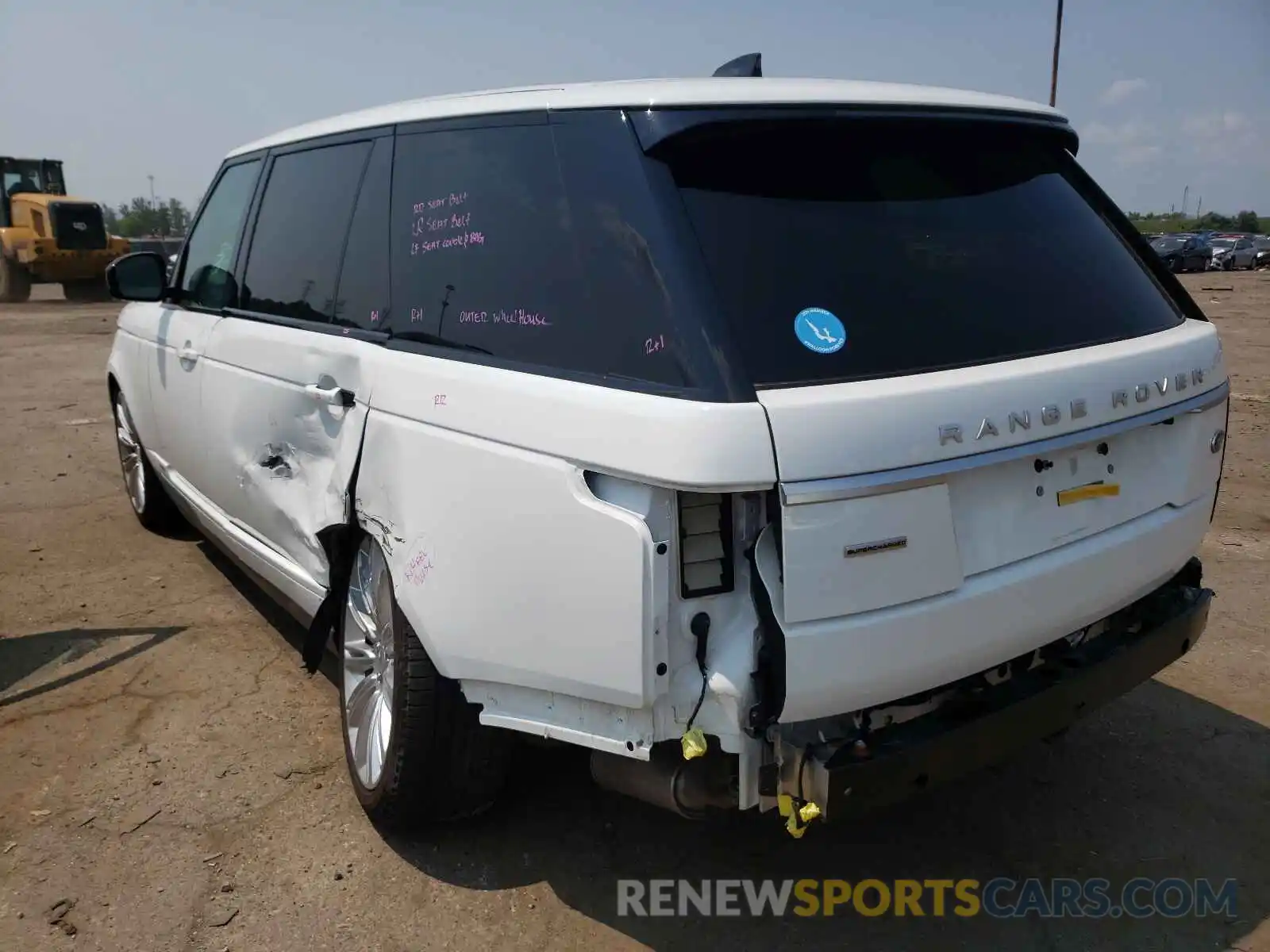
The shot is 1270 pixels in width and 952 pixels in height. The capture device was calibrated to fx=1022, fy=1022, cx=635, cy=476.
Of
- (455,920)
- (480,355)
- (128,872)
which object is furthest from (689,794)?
(128,872)

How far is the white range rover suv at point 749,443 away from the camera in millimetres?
2059

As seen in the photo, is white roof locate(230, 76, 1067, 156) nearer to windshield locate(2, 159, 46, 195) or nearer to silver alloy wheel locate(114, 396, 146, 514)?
silver alloy wheel locate(114, 396, 146, 514)

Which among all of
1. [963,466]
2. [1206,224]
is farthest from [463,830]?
[1206,224]

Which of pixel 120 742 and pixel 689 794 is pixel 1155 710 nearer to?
pixel 689 794

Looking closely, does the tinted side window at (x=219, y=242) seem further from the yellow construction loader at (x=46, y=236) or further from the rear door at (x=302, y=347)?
the yellow construction loader at (x=46, y=236)

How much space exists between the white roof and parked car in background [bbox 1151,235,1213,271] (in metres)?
37.9

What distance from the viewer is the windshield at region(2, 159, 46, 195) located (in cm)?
2577

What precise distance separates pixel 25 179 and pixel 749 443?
98.0 ft

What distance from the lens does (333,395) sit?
302cm

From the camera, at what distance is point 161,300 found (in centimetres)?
497

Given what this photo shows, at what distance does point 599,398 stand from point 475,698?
2.84 ft

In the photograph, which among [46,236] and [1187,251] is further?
[1187,251]

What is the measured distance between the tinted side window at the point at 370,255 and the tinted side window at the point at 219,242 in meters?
1.13

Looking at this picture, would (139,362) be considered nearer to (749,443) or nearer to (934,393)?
(749,443)
